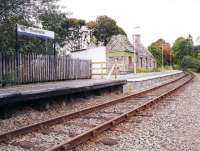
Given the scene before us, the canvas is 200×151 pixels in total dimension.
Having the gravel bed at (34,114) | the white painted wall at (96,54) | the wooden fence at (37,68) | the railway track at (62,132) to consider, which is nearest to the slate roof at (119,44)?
the white painted wall at (96,54)

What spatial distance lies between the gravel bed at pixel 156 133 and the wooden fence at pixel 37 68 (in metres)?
8.90

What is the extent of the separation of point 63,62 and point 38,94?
13597 millimetres

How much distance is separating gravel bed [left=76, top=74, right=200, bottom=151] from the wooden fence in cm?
890

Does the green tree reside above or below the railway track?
above

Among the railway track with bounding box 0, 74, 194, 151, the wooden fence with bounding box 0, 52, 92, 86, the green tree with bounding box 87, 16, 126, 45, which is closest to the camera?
the railway track with bounding box 0, 74, 194, 151

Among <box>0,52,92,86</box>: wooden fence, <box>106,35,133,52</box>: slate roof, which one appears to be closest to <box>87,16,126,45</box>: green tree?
<box>106,35,133,52</box>: slate roof

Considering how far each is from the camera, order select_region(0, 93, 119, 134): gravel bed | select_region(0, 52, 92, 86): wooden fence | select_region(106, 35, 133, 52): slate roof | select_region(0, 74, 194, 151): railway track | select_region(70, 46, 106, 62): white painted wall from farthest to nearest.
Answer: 1. select_region(106, 35, 133, 52): slate roof
2. select_region(70, 46, 106, 62): white painted wall
3. select_region(0, 52, 92, 86): wooden fence
4. select_region(0, 93, 119, 134): gravel bed
5. select_region(0, 74, 194, 151): railway track

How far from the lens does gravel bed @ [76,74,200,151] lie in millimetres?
7027

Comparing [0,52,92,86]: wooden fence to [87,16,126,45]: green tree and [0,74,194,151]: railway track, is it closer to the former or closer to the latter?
[0,74,194,151]: railway track

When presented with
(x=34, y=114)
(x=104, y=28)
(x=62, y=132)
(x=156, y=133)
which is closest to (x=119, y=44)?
(x=104, y=28)

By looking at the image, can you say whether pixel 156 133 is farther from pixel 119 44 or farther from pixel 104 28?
pixel 104 28

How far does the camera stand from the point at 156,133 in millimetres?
8383

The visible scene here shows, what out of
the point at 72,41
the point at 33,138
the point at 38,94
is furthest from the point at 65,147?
the point at 72,41

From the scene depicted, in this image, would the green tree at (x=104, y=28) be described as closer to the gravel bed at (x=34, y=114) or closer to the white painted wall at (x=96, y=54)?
the white painted wall at (x=96, y=54)
